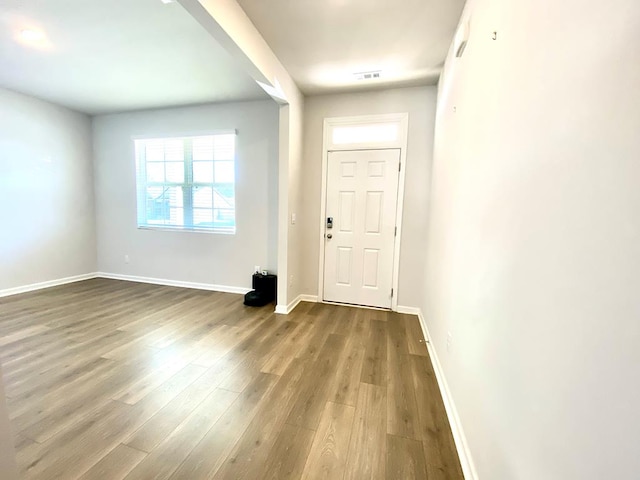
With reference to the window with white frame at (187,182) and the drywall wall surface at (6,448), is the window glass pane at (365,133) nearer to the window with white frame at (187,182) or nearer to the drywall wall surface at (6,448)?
the window with white frame at (187,182)

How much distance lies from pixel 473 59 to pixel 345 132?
1947 mm

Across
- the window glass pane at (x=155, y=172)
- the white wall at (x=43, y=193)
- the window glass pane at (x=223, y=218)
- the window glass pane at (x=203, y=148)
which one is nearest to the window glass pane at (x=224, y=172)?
the window glass pane at (x=203, y=148)

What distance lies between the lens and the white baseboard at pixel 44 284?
3.63 metres

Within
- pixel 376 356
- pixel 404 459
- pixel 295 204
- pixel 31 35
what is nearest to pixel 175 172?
pixel 31 35

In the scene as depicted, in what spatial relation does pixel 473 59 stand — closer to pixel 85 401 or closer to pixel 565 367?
pixel 565 367

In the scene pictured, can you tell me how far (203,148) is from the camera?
4.03m

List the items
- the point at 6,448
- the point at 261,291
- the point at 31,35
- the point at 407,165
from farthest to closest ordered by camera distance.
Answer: the point at 261,291
the point at 407,165
the point at 31,35
the point at 6,448

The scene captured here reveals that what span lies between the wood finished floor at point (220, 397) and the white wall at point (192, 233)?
1.11m

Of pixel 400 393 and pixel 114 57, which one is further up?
pixel 114 57

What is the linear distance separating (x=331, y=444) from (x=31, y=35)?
162 inches

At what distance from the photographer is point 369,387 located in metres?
1.91

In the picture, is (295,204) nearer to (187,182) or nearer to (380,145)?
(380,145)

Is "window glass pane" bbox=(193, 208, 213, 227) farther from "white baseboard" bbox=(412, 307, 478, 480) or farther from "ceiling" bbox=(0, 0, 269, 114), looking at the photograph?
"white baseboard" bbox=(412, 307, 478, 480)

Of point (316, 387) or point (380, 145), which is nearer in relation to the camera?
point (316, 387)
